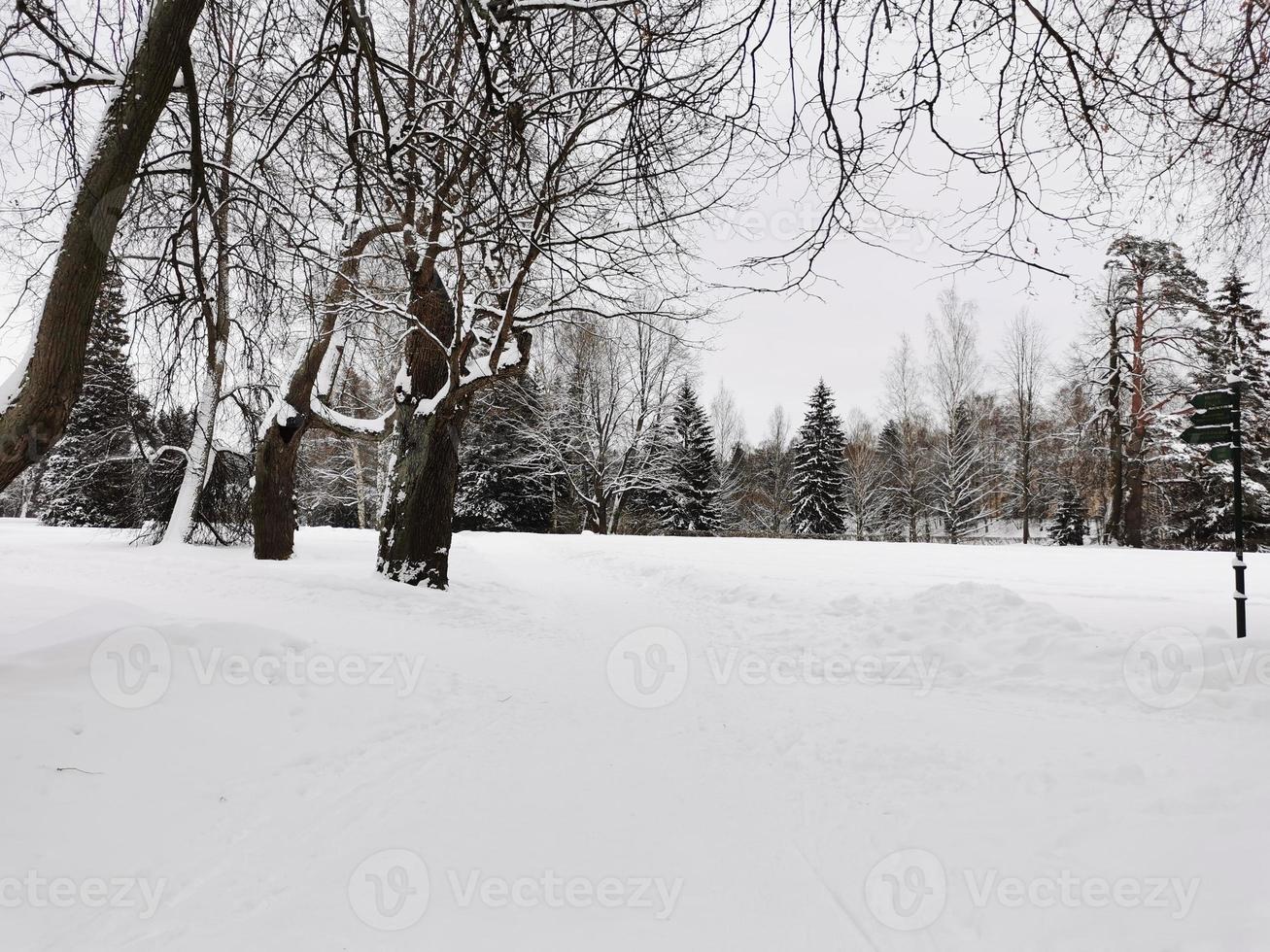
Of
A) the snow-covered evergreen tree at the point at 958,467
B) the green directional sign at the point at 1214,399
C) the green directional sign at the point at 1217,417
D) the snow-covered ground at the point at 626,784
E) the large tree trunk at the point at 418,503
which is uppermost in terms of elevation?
the snow-covered evergreen tree at the point at 958,467

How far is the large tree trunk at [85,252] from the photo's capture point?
276 centimetres

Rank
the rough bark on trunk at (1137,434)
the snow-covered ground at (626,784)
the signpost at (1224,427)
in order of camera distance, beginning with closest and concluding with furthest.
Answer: the snow-covered ground at (626,784)
the signpost at (1224,427)
the rough bark on trunk at (1137,434)

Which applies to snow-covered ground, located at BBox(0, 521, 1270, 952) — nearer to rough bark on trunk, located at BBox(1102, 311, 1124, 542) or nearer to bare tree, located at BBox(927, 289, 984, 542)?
rough bark on trunk, located at BBox(1102, 311, 1124, 542)

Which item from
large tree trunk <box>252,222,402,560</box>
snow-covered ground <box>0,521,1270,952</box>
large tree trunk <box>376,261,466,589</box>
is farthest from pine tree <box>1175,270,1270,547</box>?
large tree trunk <box>252,222,402,560</box>

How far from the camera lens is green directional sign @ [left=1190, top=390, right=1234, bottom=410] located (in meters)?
4.93

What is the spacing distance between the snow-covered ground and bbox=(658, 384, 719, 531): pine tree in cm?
2435

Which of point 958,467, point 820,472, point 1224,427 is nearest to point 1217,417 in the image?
point 1224,427

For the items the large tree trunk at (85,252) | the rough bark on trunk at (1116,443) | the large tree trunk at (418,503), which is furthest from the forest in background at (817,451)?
the large tree trunk at (85,252)

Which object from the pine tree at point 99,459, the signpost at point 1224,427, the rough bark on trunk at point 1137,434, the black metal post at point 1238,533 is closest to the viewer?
the black metal post at point 1238,533

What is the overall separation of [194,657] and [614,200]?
17.1 ft

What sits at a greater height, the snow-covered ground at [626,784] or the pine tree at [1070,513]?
the pine tree at [1070,513]

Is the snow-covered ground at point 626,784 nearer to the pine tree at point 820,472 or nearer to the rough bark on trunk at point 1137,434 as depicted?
the rough bark on trunk at point 1137,434

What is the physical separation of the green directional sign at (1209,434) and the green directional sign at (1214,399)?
0.20m

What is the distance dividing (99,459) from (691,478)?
23.4 metres
